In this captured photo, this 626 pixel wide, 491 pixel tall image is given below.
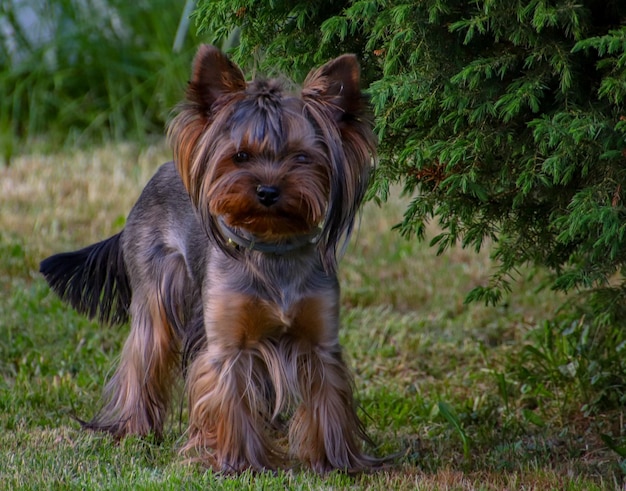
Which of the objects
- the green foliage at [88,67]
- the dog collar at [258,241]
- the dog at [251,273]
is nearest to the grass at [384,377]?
the dog at [251,273]

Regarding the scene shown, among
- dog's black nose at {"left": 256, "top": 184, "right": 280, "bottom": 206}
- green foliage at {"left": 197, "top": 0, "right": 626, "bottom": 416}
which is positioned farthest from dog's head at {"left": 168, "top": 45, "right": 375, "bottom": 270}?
green foliage at {"left": 197, "top": 0, "right": 626, "bottom": 416}

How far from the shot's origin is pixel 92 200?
29.3 feet

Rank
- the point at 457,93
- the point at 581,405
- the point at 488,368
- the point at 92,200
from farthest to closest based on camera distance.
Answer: the point at 92,200, the point at 488,368, the point at 581,405, the point at 457,93

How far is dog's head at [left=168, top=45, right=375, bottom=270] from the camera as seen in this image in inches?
164

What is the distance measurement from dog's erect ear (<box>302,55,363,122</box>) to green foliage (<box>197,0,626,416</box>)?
3.9 inches

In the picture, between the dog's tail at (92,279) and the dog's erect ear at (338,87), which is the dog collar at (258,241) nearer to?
the dog's erect ear at (338,87)

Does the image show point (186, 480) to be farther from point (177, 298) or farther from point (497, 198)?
point (497, 198)

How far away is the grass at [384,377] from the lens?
178 inches

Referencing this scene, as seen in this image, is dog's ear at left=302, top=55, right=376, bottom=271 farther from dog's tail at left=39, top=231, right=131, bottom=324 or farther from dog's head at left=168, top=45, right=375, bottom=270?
dog's tail at left=39, top=231, right=131, bottom=324

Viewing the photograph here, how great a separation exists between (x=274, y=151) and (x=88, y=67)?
7.01m

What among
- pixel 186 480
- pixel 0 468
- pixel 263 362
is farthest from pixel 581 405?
pixel 0 468

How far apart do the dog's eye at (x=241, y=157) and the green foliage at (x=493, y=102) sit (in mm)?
537

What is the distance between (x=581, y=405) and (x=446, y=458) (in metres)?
1.03

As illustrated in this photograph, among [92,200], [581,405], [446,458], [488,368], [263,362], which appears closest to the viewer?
[263,362]
